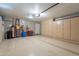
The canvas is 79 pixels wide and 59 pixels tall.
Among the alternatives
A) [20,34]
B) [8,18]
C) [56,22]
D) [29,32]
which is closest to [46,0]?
[56,22]

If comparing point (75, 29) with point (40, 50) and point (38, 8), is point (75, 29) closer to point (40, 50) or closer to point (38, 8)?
point (38, 8)

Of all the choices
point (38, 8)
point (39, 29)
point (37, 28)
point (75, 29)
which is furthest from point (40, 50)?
point (39, 29)

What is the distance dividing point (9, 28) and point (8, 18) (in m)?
1.11

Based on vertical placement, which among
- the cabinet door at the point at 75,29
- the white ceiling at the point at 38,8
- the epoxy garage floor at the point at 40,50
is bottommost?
the epoxy garage floor at the point at 40,50

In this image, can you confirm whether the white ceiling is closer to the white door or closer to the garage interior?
the garage interior

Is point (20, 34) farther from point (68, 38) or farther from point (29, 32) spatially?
point (68, 38)

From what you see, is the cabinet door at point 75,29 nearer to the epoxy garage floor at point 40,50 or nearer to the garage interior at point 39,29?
the garage interior at point 39,29

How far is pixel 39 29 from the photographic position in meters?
13.4

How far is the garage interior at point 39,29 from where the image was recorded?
4.34m

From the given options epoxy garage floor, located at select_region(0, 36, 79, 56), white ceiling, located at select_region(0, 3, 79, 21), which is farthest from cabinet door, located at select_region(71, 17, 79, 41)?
epoxy garage floor, located at select_region(0, 36, 79, 56)

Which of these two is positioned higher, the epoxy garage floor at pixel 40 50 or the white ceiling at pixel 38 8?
the white ceiling at pixel 38 8

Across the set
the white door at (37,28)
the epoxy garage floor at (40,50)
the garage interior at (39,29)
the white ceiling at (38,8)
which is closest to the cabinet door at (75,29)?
the garage interior at (39,29)

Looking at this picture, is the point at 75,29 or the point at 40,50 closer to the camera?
the point at 40,50

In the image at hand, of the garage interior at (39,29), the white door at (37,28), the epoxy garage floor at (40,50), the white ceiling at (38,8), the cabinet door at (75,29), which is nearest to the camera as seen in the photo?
the epoxy garage floor at (40,50)
